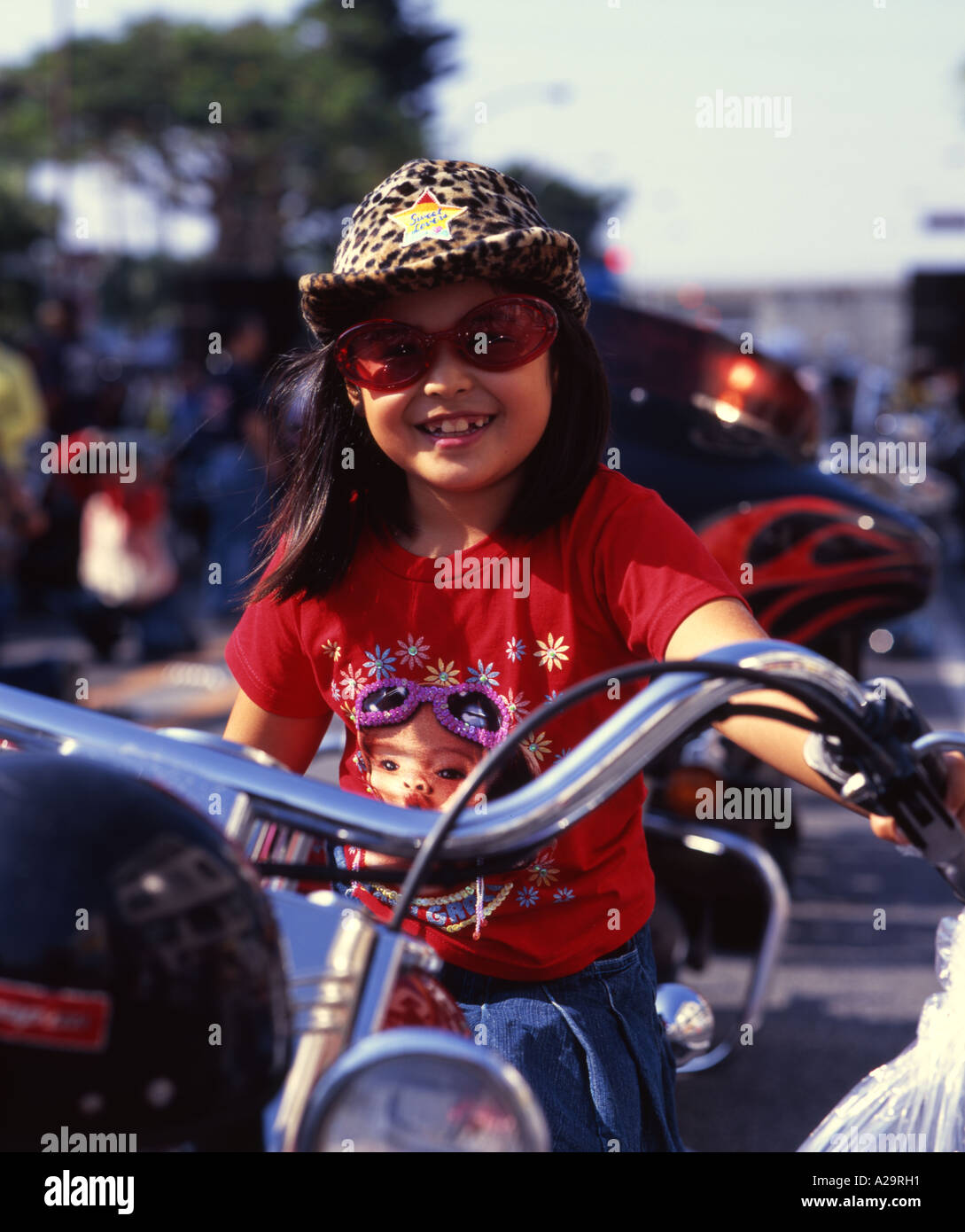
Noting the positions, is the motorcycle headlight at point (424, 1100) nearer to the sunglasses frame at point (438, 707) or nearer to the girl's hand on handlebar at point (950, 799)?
the girl's hand on handlebar at point (950, 799)

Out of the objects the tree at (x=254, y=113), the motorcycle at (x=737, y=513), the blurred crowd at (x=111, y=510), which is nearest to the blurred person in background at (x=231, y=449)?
the blurred crowd at (x=111, y=510)

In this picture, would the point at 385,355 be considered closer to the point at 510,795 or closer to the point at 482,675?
the point at 482,675

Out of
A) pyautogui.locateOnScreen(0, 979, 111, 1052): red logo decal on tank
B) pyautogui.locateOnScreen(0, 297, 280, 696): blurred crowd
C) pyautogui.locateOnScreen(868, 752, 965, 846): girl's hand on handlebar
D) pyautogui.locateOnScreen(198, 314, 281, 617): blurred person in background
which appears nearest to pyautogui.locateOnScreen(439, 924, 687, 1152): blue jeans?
pyautogui.locateOnScreen(868, 752, 965, 846): girl's hand on handlebar

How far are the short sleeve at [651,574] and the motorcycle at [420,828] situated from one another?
36 centimetres

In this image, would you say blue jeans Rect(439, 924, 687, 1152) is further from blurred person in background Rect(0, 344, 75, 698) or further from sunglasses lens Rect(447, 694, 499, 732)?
blurred person in background Rect(0, 344, 75, 698)

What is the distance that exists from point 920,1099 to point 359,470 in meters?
1.08

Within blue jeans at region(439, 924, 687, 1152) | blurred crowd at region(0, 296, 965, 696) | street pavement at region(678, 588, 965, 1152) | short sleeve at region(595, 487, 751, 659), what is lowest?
street pavement at region(678, 588, 965, 1152)

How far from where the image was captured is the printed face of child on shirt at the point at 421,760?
189 cm

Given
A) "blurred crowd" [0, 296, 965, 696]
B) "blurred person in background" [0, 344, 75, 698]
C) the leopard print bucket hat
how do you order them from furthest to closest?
"blurred crowd" [0, 296, 965, 696]
"blurred person in background" [0, 344, 75, 698]
the leopard print bucket hat

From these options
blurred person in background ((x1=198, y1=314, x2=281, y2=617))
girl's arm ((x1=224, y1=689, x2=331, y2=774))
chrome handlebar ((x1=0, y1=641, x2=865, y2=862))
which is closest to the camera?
chrome handlebar ((x1=0, y1=641, x2=865, y2=862))

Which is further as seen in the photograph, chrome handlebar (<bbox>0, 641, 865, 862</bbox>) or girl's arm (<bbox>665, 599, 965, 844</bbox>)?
girl's arm (<bbox>665, 599, 965, 844</bbox>)

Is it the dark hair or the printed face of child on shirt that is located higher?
the dark hair

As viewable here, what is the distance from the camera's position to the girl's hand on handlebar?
144 centimetres
